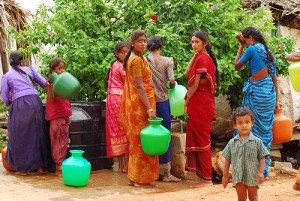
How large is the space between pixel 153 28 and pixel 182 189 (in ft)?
7.41

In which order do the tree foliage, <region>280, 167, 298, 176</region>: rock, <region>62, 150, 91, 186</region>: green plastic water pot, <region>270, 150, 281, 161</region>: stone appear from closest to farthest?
<region>62, 150, 91, 186</region>: green plastic water pot, the tree foliage, <region>280, 167, 298, 176</region>: rock, <region>270, 150, 281, 161</region>: stone

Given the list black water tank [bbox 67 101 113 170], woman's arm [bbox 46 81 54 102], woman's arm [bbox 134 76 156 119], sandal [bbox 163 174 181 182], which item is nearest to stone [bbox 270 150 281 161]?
sandal [bbox 163 174 181 182]

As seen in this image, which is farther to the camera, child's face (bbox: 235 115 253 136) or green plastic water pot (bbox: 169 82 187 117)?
green plastic water pot (bbox: 169 82 187 117)

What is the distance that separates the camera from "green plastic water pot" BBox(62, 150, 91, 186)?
5.84m

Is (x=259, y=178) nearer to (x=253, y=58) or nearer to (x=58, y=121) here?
(x=253, y=58)

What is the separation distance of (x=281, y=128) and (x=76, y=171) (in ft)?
8.48

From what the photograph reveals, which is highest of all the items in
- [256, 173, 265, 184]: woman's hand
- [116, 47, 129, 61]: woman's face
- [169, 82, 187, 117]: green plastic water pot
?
[116, 47, 129, 61]: woman's face

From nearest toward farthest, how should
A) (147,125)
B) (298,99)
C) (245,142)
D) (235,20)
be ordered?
(245,142), (147,125), (235,20), (298,99)

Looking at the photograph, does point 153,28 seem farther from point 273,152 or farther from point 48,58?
point 273,152

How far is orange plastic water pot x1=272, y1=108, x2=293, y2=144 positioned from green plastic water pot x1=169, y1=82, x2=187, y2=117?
46.5 inches

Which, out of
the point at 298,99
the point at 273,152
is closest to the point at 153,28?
the point at 273,152

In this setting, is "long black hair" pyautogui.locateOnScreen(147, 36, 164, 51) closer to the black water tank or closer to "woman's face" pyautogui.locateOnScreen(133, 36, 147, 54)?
"woman's face" pyautogui.locateOnScreen(133, 36, 147, 54)

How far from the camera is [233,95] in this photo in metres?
9.02

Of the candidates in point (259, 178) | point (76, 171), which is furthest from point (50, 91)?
point (259, 178)
